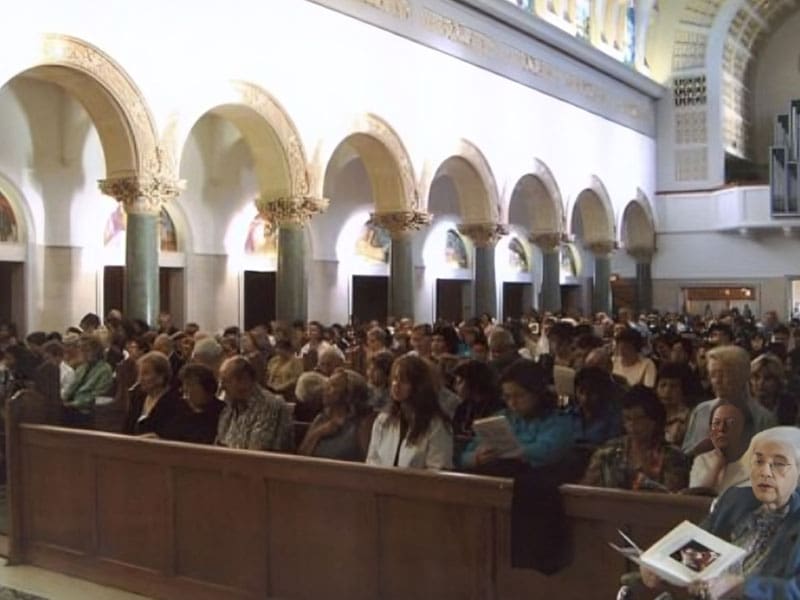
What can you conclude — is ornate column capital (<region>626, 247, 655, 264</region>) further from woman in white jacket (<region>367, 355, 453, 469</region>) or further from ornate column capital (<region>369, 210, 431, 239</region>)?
woman in white jacket (<region>367, 355, 453, 469</region>)

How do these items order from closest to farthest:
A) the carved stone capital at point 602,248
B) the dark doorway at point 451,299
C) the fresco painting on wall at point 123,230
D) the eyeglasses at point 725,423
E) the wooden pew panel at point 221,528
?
the eyeglasses at point 725,423, the wooden pew panel at point 221,528, the fresco painting on wall at point 123,230, the dark doorway at point 451,299, the carved stone capital at point 602,248

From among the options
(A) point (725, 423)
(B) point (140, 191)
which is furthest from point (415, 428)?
(B) point (140, 191)

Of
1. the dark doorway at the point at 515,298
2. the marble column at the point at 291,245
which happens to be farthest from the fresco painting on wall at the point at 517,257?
the marble column at the point at 291,245

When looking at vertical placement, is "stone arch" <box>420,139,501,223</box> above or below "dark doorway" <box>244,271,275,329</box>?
above

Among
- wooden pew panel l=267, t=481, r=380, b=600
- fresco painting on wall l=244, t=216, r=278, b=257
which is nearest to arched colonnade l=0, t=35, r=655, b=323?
fresco painting on wall l=244, t=216, r=278, b=257

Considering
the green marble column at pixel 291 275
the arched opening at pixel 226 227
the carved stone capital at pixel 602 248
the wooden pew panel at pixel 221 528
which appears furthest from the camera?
the carved stone capital at pixel 602 248

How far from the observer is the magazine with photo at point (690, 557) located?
3.09 meters

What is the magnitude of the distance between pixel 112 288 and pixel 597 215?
1348 centimetres

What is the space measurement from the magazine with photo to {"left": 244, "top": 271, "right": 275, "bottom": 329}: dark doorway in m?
16.3

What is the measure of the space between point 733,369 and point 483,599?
6.22 feet

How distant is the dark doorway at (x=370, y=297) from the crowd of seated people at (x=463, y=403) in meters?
12.1

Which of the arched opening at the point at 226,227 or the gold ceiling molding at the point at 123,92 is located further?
the arched opening at the point at 226,227

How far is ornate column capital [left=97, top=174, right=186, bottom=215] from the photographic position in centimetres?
1249

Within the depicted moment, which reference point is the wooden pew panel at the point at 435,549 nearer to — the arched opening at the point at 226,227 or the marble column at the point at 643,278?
the arched opening at the point at 226,227
